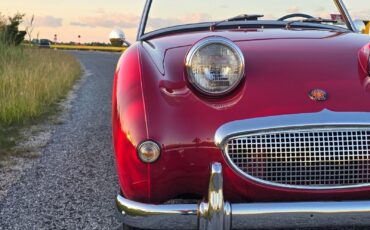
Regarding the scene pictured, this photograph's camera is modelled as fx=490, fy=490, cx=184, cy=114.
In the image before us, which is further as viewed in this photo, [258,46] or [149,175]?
[258,46]

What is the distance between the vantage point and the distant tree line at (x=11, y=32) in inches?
405

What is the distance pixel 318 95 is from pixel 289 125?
0.25 metres

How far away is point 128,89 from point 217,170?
69cm

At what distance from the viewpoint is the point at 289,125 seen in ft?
6.65

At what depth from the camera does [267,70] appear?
2.32 m

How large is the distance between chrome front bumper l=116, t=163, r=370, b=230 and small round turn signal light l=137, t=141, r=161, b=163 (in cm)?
19

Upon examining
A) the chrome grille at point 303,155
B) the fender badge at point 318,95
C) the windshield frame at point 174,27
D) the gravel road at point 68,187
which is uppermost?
the windshield frame at point 174,27

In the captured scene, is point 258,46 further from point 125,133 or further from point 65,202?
point 65,202

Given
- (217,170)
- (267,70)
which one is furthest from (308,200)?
(267,70)

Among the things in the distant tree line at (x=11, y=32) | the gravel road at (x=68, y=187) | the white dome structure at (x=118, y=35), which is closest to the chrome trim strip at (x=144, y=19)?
the white dome structure at (x=118, y=35)

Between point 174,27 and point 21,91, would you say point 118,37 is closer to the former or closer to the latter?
point 174,27

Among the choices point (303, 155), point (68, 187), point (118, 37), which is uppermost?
point (118, 37)

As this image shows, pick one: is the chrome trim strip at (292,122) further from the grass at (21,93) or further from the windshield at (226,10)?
the grass at (21,93)

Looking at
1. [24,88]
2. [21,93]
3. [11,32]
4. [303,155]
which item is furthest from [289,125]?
A: [11,32]
